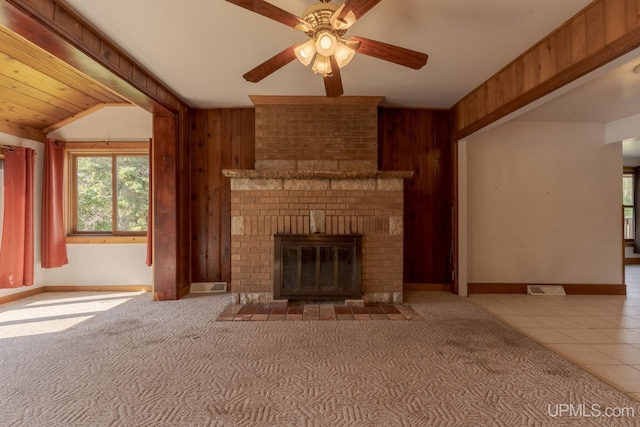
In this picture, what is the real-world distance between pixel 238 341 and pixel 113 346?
947 mm

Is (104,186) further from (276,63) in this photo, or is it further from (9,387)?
(276,63)

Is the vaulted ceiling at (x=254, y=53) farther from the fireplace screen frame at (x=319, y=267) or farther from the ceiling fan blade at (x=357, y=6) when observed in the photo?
the fireplace screen frame at (x=319, y=267)

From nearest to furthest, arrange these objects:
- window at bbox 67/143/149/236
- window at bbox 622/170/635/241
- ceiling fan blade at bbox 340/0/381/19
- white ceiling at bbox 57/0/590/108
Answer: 1. ceiling fan blade at bbox 340/0/381/19
2. white ceiling at bbox 57/0/590/108
3. window at bbox 67/143/149/236
4. window at bbox 622/170/635/241

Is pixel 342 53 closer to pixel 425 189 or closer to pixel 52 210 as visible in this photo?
pixel 425 189

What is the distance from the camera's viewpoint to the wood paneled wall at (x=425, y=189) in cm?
425

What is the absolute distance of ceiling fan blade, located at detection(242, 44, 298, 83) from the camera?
2.08m

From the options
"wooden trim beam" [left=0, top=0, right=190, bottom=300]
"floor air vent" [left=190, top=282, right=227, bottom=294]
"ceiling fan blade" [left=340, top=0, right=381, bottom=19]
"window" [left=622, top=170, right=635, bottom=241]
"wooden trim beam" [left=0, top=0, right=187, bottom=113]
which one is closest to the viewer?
"ceiling fan blade" [left=340, top=0, right=381, bottom=19]

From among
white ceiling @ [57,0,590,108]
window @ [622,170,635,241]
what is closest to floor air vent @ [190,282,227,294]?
white ceiling @ [57,0,590,108]

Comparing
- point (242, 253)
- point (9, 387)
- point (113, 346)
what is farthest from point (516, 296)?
point (9, 387)

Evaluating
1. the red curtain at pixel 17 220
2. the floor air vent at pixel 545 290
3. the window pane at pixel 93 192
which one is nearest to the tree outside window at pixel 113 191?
the window pane at pixel 93 192

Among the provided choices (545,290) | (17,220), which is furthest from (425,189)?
(17,220)

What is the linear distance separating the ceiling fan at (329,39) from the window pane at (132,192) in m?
2.98

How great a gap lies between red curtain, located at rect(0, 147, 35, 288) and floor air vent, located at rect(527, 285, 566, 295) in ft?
20.5

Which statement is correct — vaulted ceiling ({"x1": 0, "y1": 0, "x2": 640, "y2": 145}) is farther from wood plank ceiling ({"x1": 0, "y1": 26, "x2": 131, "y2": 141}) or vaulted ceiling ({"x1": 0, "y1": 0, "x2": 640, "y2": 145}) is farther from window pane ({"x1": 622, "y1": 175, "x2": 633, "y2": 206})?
window pane ({"x1": 622, "y1": 175, "x2": 633, "y2": 206})
